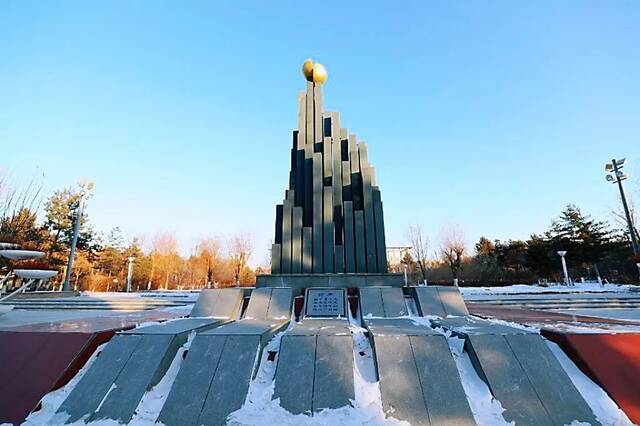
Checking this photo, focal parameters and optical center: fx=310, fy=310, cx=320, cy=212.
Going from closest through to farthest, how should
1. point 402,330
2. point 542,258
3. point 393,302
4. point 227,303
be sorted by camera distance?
point 402,330, point 393,302, point 227,303, point 542,258

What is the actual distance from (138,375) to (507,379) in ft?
11.4

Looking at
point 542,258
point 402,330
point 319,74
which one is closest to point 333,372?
point 402,330

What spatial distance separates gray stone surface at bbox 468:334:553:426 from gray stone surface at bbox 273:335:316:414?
1.63 meters

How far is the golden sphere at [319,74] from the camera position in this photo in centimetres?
865

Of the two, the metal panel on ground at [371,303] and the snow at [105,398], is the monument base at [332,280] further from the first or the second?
the snow at [105,398]

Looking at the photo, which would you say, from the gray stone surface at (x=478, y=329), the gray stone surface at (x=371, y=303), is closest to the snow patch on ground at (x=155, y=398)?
the gray stone surface at (x=371, y=303)

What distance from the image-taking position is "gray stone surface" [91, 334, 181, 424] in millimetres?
2678

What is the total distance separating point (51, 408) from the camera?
9.17 feet

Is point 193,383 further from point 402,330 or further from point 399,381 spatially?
point 402,330

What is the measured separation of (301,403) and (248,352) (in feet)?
2.65

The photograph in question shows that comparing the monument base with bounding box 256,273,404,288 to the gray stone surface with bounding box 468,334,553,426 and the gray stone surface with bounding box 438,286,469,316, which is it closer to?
the gray stone surface with bounding box 438,286,469,316

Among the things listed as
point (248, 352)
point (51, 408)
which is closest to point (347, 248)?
point (248, 352)

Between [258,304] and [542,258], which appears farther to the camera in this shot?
[542,258]

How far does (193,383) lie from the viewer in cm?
290
